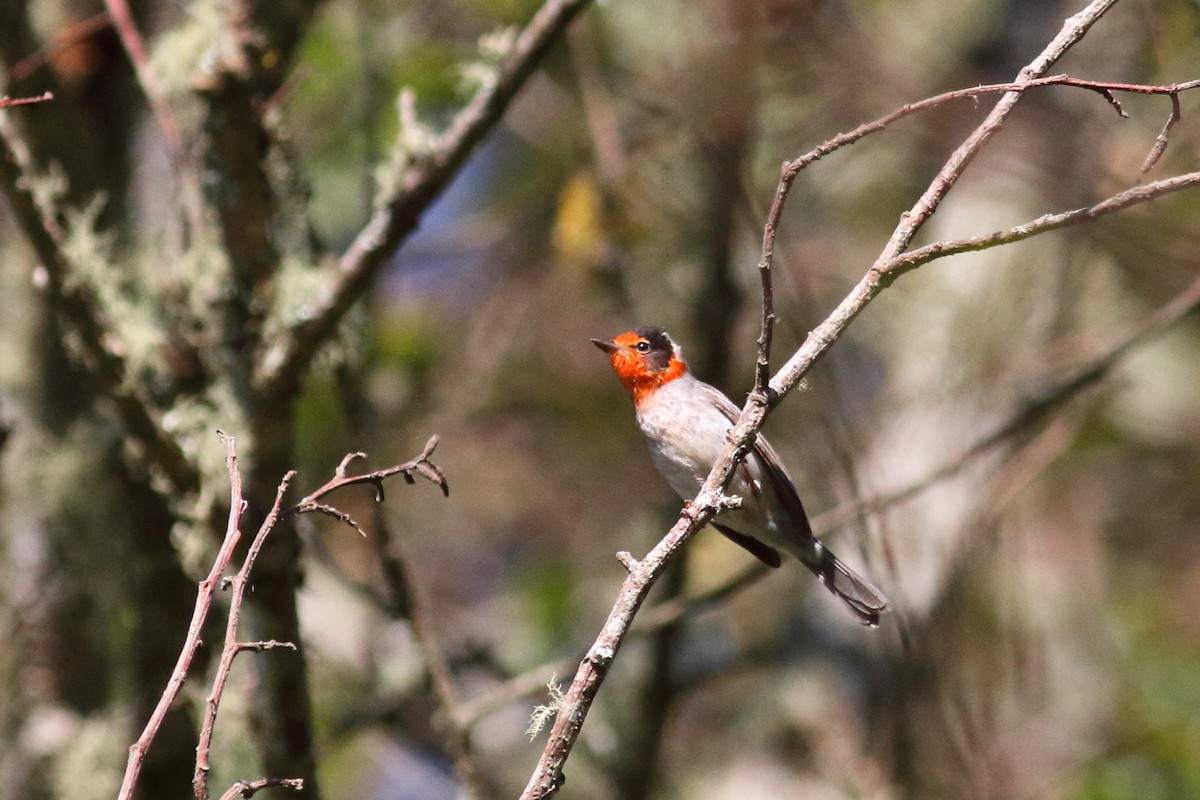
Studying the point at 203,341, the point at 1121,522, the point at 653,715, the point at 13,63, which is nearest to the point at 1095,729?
the point at 1121,522

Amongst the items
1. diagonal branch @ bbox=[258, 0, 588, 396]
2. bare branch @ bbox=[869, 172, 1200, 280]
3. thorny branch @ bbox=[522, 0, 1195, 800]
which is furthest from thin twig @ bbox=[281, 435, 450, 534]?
diagonal branch @ bbox=[258, 0, 588, 396]

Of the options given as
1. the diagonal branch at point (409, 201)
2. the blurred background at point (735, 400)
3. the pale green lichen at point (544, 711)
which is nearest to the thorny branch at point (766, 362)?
the pale green lichen at point (544, 711)

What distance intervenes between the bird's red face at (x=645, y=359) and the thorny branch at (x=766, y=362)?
2.15 meters

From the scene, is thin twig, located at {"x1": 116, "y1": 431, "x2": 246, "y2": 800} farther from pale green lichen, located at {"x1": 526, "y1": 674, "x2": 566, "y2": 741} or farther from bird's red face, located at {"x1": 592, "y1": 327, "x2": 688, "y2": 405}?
bird's red face, located at {"x1": 592, "y1": 327, "x2": 688, "y2": 405}

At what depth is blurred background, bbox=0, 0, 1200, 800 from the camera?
3.76m

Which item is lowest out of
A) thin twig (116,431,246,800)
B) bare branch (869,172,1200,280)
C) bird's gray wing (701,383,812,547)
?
thin twig (116,431,246,800)

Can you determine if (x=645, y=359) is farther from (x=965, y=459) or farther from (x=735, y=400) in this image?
(x=965, y=459)

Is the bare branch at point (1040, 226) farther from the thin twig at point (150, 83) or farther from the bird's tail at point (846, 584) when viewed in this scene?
the thin twig at point (150, 83)

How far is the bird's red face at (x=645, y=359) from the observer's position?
13.7 ft

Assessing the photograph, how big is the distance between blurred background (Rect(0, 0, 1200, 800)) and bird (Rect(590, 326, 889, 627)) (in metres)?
0.15

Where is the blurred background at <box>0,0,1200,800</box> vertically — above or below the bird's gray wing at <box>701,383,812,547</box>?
above

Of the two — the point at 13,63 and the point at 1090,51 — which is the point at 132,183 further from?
the point at 1090,51

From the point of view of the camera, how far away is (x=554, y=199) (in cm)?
597

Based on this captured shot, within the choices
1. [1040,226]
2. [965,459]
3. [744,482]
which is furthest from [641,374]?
[1040,226]
